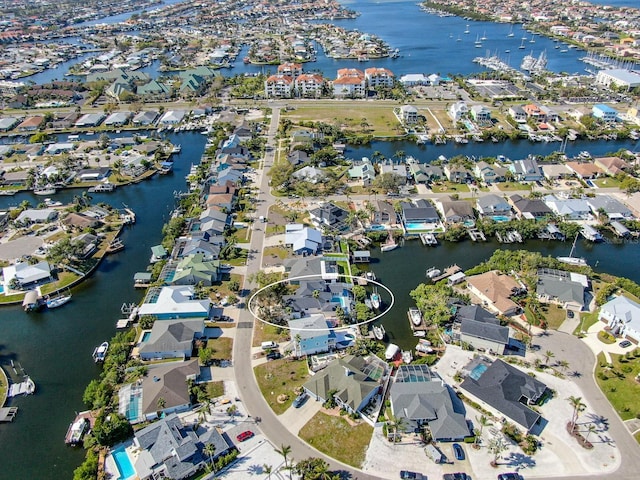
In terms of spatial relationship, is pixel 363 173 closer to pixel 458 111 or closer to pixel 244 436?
pixel 458 111

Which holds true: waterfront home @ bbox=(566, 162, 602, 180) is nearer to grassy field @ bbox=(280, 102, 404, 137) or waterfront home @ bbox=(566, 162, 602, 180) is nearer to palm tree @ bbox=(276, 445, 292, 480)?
grassy field @ bbox=(280, 102, 404, 137)

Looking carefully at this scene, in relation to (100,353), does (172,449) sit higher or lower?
higher

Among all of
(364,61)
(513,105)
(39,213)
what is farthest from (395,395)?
(364,61)

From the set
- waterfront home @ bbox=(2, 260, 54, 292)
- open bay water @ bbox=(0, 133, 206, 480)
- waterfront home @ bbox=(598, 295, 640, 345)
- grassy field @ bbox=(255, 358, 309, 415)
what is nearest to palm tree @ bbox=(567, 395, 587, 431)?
waterfront home @ bbox=(598, 295, 640, 345)

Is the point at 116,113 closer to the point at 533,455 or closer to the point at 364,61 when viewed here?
the point at 364,61

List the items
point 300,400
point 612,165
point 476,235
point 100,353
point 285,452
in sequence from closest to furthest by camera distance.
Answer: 1. point 285,452
2. point 300,400
3. point 100,353
4. point 476,235
5. point 612,165

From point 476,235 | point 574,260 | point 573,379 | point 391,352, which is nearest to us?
point 573,379

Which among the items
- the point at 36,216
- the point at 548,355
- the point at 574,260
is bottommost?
the point at 574,260

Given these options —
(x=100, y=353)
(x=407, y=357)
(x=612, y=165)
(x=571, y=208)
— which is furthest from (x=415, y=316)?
(x=612, y=165)

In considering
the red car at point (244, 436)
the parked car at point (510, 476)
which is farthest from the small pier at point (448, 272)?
the red car at point (244, 436)
